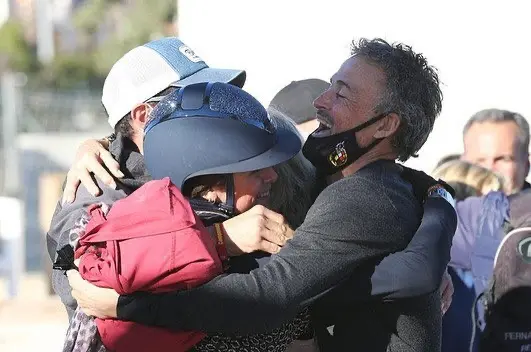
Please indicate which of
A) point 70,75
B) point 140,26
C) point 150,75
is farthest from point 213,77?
point 70,75

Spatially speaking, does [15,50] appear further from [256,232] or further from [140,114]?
[256,232]

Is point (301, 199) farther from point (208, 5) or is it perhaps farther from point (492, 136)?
point (208, 5)

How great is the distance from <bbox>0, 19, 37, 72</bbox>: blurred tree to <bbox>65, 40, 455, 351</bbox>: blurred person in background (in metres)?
29.6

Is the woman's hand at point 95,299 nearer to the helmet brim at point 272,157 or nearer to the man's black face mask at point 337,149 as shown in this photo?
the helmet brim at point 272,157

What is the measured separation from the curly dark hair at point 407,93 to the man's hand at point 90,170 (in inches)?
29.7

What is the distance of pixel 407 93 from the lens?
2.59 meters

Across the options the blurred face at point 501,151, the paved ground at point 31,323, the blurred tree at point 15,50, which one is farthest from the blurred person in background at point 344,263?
the blurred tree at point 15,50

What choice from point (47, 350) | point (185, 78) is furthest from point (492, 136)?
point (47, 350)

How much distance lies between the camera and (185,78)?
2848 millimetres

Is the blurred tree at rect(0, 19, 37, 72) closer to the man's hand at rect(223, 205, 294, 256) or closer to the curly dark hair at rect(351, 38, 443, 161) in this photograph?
the curly dark hair at rect(351, 38, 443, 161)

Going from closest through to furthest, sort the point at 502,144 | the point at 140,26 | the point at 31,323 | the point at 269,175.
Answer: the point at 269,175
the point at 502,144
the point at 31,323
the point at 140,26

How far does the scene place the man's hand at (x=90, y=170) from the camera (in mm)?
2645

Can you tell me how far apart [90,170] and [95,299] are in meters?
0.57

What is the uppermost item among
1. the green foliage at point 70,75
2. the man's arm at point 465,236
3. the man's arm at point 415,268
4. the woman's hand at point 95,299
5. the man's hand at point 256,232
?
the man's hand at point 256,232
